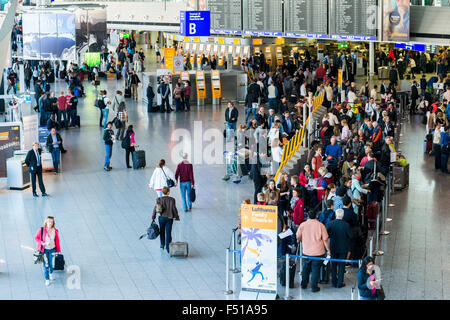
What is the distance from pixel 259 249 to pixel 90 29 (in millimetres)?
15774

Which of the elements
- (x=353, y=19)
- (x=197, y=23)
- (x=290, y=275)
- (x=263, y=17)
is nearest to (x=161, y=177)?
(x=290, y=275)

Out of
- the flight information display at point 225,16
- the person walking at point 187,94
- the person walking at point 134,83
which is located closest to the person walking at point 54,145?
the person walking at point 187,94

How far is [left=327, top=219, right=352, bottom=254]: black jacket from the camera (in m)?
12.5

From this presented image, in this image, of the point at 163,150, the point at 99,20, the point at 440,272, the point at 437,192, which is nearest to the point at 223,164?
the point at 163,150

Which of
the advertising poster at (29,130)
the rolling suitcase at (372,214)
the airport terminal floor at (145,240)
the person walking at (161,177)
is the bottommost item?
the airport terminal floor at (145,240)

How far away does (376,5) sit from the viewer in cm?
2886

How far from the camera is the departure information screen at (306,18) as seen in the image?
30766 millimetres

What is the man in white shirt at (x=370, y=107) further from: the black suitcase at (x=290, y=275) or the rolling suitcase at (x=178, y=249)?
the black suitcase at (x=290, y=275)

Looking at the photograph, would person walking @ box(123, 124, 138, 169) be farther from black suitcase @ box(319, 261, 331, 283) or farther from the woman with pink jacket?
black suitcase @ box(319, 261, 331, 283)

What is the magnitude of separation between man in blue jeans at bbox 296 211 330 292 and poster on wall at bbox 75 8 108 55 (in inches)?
583

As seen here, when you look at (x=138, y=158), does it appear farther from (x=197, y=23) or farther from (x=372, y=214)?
(x=197, y=23)

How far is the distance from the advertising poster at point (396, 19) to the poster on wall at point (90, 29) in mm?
9528
